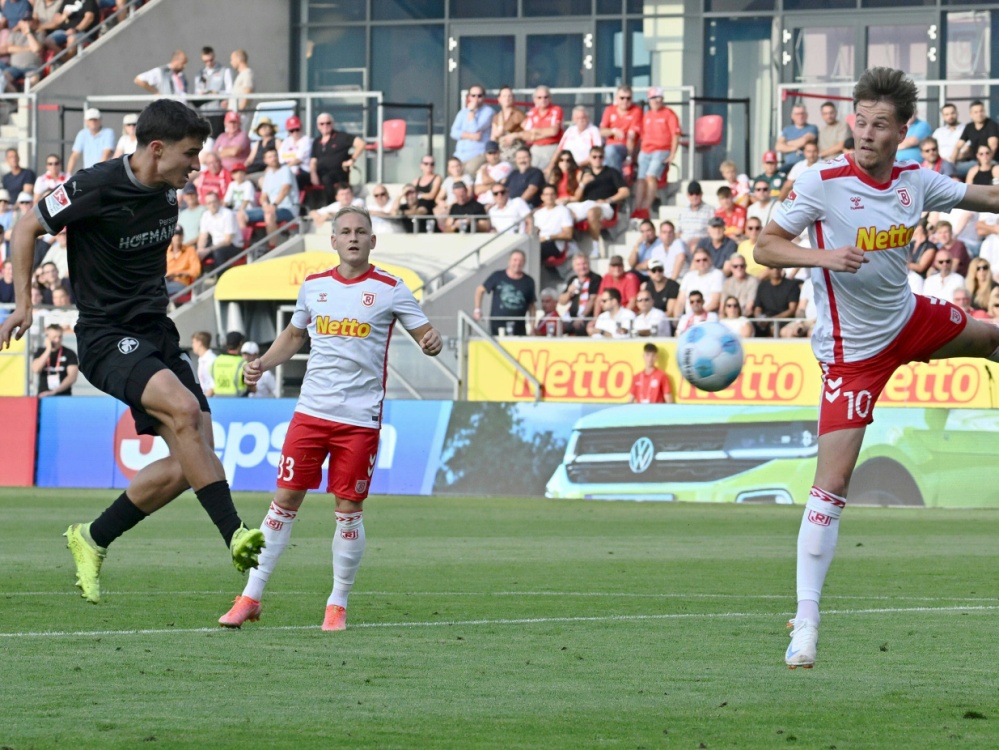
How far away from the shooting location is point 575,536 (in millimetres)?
14625

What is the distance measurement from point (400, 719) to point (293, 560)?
6.70 meters

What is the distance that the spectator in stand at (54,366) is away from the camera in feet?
75.8

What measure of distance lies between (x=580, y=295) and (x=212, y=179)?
7.96 metres

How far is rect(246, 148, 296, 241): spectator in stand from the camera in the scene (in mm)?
27109

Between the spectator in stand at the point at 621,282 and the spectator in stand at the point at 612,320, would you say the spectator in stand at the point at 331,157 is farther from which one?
the spectator in stand at the point at 612,320

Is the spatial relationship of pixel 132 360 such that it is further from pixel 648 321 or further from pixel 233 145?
pixel 233 145

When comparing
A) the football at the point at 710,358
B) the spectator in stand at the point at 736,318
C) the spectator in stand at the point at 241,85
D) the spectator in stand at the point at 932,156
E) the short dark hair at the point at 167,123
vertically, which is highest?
the spectator in stand at the point at 241,85

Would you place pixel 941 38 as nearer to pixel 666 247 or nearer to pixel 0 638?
pixel 666 247

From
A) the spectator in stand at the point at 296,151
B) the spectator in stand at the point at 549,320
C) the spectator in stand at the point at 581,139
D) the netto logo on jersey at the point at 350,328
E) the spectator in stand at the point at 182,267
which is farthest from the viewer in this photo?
the spectator in stand at the point at 296,151

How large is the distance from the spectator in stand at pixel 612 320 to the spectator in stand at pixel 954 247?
12.6 feet

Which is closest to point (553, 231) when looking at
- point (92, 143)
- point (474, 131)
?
point (474, 131)

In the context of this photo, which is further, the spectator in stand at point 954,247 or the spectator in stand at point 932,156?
the spectator in stand at point 932,156

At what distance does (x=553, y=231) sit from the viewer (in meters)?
24.6

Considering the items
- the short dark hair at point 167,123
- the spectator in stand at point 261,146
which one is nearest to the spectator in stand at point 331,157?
the spectator in stand at point 261,146
